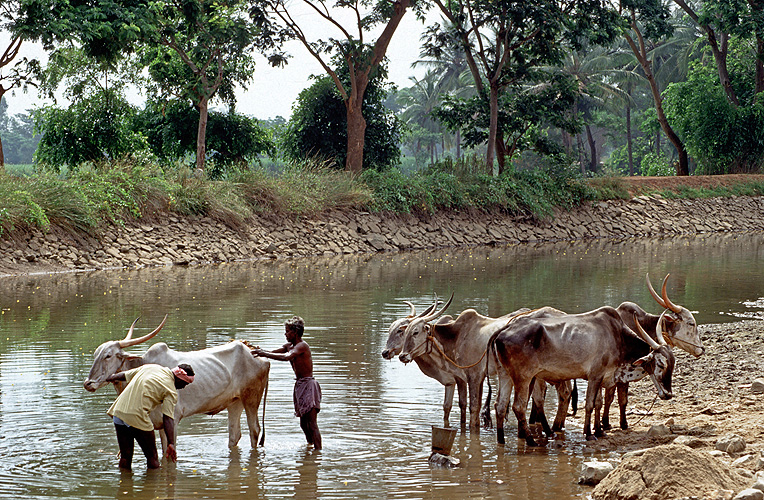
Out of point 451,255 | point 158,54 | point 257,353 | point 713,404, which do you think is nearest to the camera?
point 257,353

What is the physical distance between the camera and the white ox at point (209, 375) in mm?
7445

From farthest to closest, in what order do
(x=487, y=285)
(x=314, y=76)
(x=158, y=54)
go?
(x=314, y=76) < (x=158, y=54) < (x=487, y=285)

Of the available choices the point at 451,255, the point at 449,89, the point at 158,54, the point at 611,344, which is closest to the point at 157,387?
the point at 611,344

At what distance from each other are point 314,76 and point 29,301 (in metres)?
19.9

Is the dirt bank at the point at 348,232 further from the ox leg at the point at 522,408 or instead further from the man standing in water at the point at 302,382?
the ox leg at the point at 522,408

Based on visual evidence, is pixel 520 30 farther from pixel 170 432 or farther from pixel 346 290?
pixel 170 432

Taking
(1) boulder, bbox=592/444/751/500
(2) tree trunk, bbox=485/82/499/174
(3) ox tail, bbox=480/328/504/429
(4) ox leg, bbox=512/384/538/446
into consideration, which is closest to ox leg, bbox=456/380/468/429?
(3) ox tail, bbox=480/328/504/429

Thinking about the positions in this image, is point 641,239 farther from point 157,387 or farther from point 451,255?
point 157,387

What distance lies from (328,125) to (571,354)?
2771 cm

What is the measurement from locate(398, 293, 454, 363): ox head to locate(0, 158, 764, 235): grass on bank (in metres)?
15.8

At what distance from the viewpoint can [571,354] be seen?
27.0 feet

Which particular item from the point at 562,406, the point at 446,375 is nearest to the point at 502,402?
the point at 562,406

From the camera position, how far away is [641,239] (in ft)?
119

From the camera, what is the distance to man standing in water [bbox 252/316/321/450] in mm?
8070
